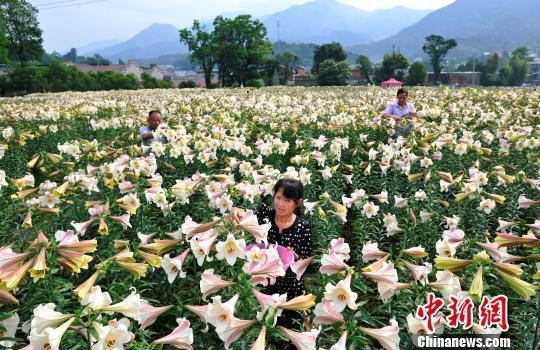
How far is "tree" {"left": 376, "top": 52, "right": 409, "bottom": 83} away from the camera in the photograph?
70.5 m

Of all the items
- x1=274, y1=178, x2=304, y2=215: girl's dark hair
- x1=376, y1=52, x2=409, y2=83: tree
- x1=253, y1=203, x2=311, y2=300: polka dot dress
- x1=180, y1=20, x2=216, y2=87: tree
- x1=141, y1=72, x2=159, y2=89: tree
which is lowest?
x1=253, y1=203, x2=311, y2=300: polka dot dress

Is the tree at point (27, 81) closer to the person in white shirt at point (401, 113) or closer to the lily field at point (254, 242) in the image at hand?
the lily field at point (254, 242)

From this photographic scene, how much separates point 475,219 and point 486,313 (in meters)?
2.96

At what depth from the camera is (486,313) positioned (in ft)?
8.18

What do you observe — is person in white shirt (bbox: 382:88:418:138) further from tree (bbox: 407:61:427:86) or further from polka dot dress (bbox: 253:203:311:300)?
tree (bbox: 407:61:427:86)

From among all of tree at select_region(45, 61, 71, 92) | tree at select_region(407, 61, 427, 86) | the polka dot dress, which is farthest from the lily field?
tree at select_region(407, 61, 427, 86)

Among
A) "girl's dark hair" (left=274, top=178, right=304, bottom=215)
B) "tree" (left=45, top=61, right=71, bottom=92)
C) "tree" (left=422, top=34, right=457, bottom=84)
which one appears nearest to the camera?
"girl's dark hair" (left=274, top=178, right=304, bottom=215)

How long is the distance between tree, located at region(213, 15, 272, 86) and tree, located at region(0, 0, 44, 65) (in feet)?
87.2

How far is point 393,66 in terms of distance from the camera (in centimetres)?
7050

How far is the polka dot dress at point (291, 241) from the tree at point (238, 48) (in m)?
60.8

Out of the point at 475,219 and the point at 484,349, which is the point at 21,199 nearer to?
the point at 484,349

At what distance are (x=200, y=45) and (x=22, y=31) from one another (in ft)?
84.1

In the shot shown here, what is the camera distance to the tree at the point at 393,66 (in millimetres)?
70500

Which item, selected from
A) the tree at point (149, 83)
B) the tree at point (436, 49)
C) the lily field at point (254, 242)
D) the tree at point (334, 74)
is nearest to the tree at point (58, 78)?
the tree at point (149, 83)
